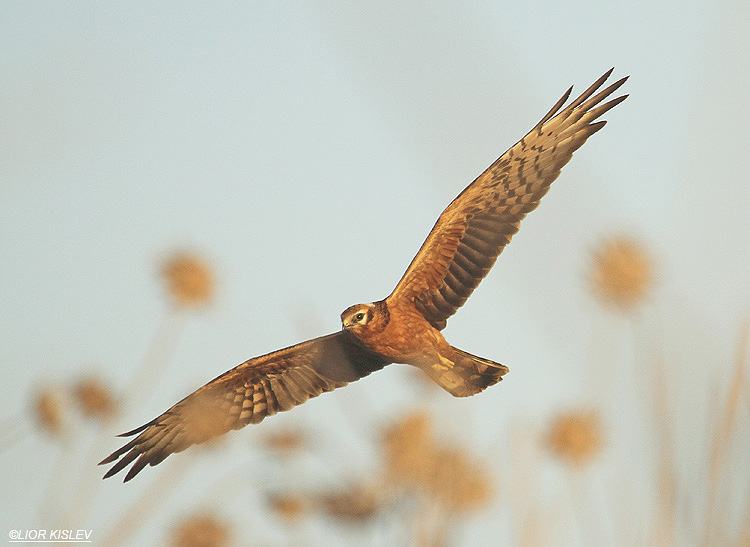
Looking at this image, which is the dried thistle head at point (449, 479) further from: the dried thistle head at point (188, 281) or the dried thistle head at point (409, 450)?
the dried thistle head at point (188, 281)

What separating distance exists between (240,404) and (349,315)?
188 centimetres

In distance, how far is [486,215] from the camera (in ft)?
23.5

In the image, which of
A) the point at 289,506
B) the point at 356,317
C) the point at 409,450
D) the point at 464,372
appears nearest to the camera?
the point at 409,450

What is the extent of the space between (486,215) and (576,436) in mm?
2295

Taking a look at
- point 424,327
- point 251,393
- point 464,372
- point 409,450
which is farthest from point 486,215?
point 251,393

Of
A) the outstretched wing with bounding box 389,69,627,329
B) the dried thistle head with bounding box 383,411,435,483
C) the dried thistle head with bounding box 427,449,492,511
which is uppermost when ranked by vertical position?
the outstretched wing with bounding box 389,69,627,329

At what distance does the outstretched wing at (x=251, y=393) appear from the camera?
7.19 m

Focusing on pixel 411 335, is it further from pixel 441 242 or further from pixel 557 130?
pixel 557 130

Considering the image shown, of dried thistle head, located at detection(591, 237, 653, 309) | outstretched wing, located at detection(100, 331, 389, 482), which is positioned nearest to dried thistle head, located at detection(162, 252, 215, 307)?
outstretched wing, located at detection(100, 331, 389, 482)

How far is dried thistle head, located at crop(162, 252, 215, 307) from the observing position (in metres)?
8.78

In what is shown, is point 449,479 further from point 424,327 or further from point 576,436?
point 576,436

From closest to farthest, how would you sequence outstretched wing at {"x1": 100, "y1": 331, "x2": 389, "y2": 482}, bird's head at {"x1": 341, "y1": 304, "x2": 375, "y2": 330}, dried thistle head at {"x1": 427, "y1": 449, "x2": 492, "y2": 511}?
dried thistle head at {"x1": 427, "y1": 449, "x2": 492, "y2": 511}, bird's head at {"x1": 341, "y1": 304, "x2": 375, "y2": 330}, outstretched wing at {"x1": 100, "y1": 331, "x2": 389, "y2": 482}

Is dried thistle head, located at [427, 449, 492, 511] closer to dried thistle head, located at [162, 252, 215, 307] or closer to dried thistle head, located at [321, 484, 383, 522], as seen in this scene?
dried thistle head, located at [321, 484, 383, 522]

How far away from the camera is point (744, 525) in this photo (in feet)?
8.22
